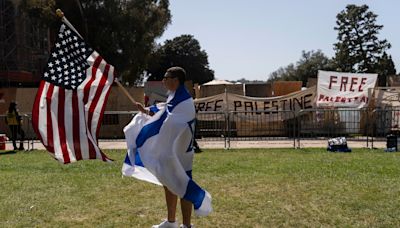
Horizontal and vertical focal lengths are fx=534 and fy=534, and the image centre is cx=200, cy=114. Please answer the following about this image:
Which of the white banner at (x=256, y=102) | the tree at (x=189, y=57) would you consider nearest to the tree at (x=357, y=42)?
the tree at (x=189, y=57)

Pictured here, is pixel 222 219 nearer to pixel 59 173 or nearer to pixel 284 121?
pixel 59 173

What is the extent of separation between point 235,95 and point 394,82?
9.98 meters

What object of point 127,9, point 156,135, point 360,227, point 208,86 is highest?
point 127,9

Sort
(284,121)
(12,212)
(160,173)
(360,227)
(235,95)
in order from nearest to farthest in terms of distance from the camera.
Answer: (160,173) < (360,227) < (12,212) < (284,121) < (235,95)

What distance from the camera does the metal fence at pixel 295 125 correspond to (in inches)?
749

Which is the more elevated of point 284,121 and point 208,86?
point 208,86

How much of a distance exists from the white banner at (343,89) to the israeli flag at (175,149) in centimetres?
1502

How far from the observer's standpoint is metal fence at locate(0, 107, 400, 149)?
62.4ft

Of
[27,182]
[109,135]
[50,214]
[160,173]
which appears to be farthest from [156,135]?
[109,135]

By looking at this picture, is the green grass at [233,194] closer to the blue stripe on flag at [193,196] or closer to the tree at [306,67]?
the blue stripe on flag at [193,196]

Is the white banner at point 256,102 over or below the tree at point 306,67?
below

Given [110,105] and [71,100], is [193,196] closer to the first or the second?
[71,100]

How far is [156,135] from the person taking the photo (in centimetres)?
606

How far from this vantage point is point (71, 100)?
6676 millimetres
